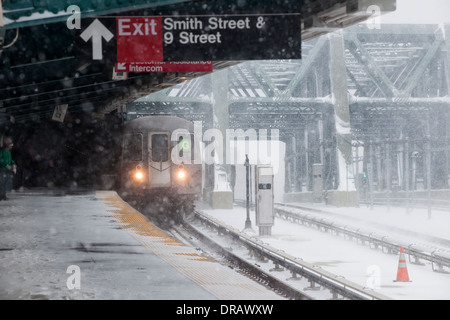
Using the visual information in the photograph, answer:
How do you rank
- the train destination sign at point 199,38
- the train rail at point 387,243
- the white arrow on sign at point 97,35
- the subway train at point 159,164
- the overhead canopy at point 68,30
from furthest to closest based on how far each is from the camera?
1. the subway train at point 159,164
2. the train rail at point 387,243
3. the white arrow on sign at point 97,35
4. the train destination sign at point 199,38
5. the overhead canopy at point 68,30

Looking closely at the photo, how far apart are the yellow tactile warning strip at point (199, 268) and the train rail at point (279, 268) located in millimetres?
2190

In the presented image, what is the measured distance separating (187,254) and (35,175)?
935 inches

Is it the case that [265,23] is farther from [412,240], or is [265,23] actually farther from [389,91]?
[389,91]

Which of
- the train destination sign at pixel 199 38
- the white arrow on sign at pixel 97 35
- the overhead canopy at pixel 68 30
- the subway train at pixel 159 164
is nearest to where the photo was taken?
the overhead canopy at pixel 68 30

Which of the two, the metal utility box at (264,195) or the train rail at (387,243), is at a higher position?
the metal utility box at (264,195)

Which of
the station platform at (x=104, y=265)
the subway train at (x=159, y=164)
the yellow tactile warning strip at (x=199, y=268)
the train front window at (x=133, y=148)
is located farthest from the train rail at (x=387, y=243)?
the train front window at (x=133, y=148)

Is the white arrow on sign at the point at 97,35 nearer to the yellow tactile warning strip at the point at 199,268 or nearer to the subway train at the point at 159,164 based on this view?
the yellow tactile warning strip at the point at 199,268

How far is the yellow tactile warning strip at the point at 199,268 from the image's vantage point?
5.66 meters

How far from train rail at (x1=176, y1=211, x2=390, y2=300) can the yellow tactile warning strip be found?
2.19 meters

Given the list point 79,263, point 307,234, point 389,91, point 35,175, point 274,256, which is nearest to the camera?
point 79,263

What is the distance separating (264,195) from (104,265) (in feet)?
37.6

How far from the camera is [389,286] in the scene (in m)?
10.7

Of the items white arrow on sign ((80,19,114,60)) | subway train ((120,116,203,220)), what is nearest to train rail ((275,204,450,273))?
subway train ((120,116,203,220))
